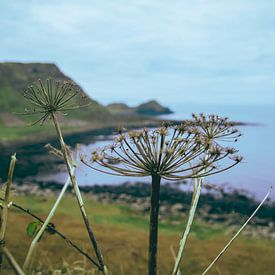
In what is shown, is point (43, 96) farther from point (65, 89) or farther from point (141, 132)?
point (141, 132)

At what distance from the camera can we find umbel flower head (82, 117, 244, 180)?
119 inches

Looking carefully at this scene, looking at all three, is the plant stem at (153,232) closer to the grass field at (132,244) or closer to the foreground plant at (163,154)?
the foreground plant at (163,154)

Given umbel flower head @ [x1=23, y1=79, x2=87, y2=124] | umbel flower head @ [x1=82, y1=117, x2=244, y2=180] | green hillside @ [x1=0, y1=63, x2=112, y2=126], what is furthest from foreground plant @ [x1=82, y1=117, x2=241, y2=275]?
green hillside @ [x1=0, y1=63, x2=112, y2=126]

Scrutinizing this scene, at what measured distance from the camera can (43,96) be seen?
12.1 ft

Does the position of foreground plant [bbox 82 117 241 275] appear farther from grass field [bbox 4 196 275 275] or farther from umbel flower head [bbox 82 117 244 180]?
grass field [bbox 4 196 275 275]

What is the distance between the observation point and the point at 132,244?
31859mm

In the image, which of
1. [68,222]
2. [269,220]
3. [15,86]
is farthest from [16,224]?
[15,86]

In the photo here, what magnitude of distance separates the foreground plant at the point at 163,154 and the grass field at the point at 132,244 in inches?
601

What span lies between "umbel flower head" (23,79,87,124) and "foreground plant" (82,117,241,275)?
544mm

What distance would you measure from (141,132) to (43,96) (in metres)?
0.94

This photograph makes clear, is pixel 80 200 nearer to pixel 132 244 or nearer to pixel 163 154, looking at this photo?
pixel 163 154

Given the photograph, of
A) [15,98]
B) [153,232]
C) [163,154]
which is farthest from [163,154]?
[15,98]

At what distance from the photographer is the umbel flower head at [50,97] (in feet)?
11.6

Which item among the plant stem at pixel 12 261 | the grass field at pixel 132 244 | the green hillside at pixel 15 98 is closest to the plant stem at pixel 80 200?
Answer: the plant stem at pixel 12 261
